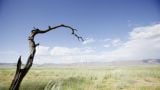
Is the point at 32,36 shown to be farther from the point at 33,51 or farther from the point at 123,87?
the point at 123,87

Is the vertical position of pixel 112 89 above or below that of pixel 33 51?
below

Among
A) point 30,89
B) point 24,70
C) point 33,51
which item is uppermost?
point 33,51

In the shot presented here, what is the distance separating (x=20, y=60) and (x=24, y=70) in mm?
296

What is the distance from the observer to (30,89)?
1762 cm

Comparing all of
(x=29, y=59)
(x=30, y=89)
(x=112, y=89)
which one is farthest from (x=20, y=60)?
(x=30, y=89)

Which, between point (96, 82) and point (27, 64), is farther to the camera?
point (96, 82)

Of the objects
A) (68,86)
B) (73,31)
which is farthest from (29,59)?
(68,86)

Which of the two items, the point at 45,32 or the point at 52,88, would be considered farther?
the point at 52,88

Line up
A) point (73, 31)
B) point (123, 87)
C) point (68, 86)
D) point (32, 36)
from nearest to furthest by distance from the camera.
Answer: point (32, 36), point (73, 31), point (68, 86), point (123, 87)

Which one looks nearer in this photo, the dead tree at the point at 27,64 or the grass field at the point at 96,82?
the dead tree at the point at 27,64

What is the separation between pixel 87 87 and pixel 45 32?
10.0 m

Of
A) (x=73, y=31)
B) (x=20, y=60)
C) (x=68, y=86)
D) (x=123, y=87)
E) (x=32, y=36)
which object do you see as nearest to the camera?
→ (x=20, y=60)

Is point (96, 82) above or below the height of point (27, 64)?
below

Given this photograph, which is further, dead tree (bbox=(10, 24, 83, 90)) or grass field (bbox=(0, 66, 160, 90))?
grass field (bbox=(0, 66, 160, 90))
